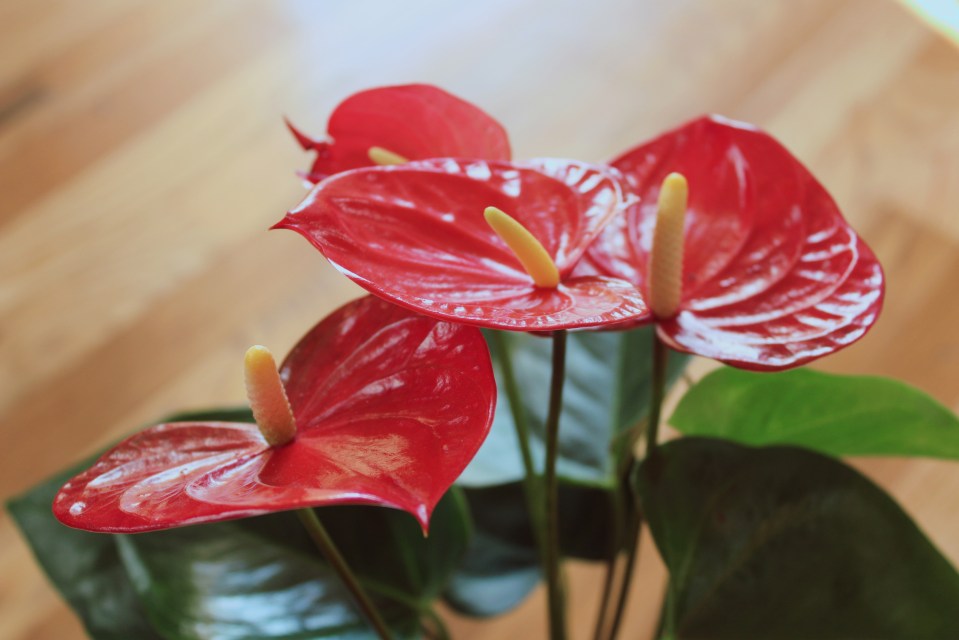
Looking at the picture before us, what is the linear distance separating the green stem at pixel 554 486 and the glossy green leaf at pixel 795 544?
1.7 inches

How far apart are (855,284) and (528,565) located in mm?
311

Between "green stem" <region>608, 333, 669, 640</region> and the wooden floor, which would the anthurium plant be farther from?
the wooden floor

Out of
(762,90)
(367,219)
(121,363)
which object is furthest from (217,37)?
(367,219)

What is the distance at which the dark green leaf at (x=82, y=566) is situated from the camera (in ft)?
1.74

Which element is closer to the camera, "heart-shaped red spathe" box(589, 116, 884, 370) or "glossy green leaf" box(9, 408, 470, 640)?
"heart-shaped red spathe" box(589, 116, 884, 370)

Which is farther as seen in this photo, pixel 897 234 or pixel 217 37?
pixel 217 37

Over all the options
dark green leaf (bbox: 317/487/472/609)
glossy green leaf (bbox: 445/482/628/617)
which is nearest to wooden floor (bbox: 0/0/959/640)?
glossy green leaf (bbox: 445/482/628/617)

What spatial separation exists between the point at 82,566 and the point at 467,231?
29 centimetres

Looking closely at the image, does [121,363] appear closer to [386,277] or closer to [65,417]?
[65,417]

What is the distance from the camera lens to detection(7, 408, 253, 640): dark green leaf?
1.74 ft

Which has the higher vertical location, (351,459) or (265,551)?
(351,459)

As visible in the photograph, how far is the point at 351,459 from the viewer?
338mm

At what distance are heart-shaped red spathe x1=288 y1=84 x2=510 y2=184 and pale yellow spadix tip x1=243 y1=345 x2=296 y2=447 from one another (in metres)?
0.12

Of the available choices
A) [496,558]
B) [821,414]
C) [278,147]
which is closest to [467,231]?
[821,414]
